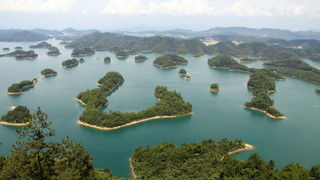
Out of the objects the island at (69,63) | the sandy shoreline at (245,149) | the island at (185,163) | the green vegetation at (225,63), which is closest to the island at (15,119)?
the island at (185,163)

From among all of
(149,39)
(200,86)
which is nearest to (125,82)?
(200,86)

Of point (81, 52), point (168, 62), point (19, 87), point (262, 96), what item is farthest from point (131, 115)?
point (81, 52)

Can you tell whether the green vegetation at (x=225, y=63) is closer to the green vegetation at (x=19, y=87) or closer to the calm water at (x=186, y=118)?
the calm water at (x=186, y=118)

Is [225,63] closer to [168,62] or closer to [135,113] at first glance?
[168,62]

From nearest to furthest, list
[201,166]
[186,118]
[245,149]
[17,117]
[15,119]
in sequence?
[201,166] → [245,149] → [15,119] → [17,117] → [186,118]

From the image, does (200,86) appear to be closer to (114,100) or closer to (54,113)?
(114,100)

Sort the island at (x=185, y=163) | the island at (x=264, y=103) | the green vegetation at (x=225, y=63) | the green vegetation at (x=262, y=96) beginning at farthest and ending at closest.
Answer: the green vegetation at (x=225, y=63) < the green vegetation at (x=262, y=96) < the island at (x=264, y=103) < the island at (x=185, y=163)

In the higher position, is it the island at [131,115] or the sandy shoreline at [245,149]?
the island at [131,115]
